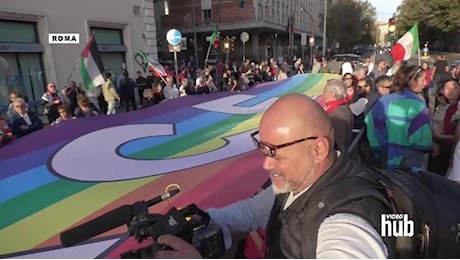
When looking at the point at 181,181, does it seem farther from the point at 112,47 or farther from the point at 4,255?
the point at 112,47

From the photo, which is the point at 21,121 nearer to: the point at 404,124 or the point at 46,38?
the point at 404,124

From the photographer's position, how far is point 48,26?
13562 millimetres

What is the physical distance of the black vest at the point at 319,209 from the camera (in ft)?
4.05

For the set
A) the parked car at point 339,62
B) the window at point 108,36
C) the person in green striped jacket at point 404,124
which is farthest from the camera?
the parked car at point 339,62

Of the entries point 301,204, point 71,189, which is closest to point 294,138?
point 301,204

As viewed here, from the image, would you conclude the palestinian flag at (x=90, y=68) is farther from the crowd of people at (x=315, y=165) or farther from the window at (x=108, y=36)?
the window at (x=108, y=36)

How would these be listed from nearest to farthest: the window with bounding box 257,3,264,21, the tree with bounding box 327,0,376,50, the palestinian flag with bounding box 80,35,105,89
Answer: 1. the palestinian flag with bounding box 80,35,105,89
2. the window with bounding box 257,3,264,21
3. the tree with bounding box 327,0,376,50

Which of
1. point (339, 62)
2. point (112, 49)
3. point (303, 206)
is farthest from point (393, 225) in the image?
point (339, 62)

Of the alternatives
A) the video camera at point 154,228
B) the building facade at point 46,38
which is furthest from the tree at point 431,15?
the video camera at point 154,228

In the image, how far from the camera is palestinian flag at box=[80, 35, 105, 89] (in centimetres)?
846

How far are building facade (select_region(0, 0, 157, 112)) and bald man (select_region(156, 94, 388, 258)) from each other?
11.9 metres

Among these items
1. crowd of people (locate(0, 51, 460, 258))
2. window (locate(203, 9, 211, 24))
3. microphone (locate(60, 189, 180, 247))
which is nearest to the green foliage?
window (locate(203, 9, 211, 24))

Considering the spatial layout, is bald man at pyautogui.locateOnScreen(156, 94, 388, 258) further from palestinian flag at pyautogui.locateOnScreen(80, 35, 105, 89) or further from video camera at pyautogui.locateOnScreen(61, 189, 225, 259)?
palestinian flag at pyautogui.locateOnScreen(80, 35, 105, 89)

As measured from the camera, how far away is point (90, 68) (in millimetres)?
8500
